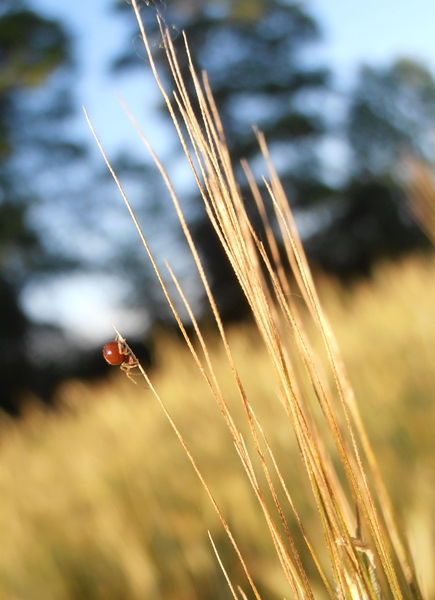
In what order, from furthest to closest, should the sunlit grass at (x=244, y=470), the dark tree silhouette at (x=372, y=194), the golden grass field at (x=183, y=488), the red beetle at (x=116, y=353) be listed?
the dark tree silhouette at (x=372, y=194), the golden grass field at (x=183, y=488), the red beetle at (x=116, y=353), the sunlit grass at (x=244, y=470)

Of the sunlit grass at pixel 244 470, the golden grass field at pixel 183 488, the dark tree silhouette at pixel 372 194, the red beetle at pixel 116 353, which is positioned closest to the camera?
the sunlit grass at pixel 244 470

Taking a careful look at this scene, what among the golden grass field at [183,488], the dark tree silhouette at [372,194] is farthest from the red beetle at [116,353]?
the dark tree silhouette at [372,194]

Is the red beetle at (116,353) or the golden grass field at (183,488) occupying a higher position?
the red beetle at (116,353)

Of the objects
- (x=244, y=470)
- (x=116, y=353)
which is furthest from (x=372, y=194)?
(x=116, y=353)

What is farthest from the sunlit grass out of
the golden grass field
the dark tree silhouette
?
the dark tree silhouette

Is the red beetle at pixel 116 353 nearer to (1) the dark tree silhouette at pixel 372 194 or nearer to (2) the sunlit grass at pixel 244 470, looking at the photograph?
(2) the sunlit grass at pixel 244 470

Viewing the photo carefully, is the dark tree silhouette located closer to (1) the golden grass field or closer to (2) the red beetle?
(1) the golden grass field

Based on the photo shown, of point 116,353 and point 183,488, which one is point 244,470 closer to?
point 183,488

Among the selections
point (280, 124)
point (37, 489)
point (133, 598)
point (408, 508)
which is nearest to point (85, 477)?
point (37, 489)
